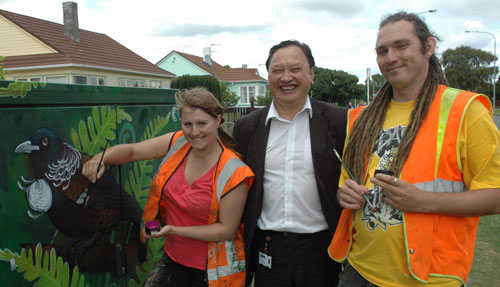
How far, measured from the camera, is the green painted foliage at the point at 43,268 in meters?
1.52

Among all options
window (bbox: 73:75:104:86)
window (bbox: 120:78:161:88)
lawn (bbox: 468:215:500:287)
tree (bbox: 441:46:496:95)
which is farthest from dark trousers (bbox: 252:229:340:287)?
tree (bbox: 441:46:496:95)

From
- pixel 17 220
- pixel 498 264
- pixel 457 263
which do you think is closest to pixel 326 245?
pixel 457 263

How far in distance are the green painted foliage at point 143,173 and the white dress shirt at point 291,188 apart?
2.65 ft

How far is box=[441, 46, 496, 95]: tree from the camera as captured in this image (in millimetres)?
54594

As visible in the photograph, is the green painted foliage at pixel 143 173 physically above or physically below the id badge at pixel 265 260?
above

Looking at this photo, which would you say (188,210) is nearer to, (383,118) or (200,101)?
(200,101)

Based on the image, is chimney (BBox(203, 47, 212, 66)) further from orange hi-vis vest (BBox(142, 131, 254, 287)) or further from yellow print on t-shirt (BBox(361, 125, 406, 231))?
yellow print on t-shirt (BBox(361, 125, 406, 231))

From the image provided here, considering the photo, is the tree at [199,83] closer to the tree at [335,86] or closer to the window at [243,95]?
the window at [243,95]

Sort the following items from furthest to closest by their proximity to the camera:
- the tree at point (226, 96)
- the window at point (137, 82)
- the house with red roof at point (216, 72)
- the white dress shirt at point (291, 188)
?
1. the house with red roof at point (216, 72)
2. the tree at point (226, 96)
3. the window at point (137, 82)
4. the white dress shirt at point (291, 188)

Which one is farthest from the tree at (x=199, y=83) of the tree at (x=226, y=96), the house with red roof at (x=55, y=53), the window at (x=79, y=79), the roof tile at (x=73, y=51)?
the window at (x=79, y=79)

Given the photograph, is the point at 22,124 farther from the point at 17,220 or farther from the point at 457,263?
the point at 457,263

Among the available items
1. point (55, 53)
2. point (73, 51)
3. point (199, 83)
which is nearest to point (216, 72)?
point (199, 83)

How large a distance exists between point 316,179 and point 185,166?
812 mm

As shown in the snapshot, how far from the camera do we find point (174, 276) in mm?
2156
